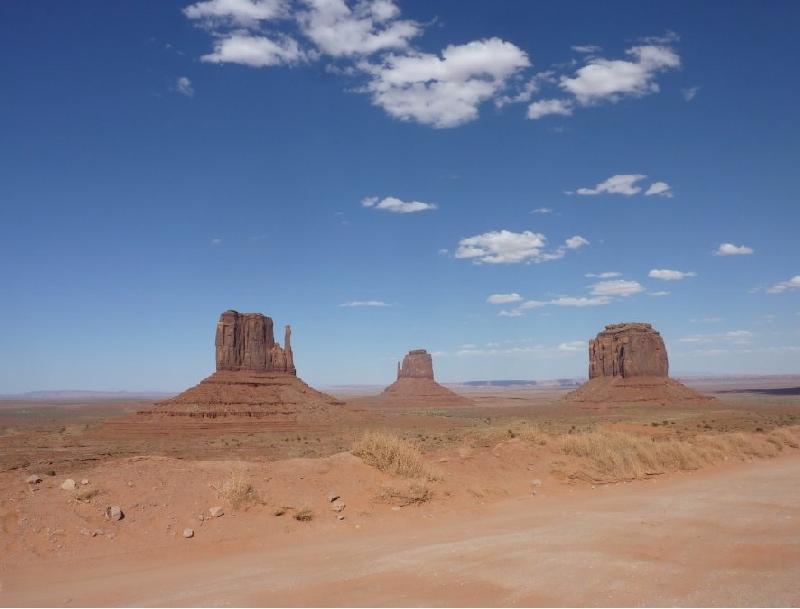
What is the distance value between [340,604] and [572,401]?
105 meters

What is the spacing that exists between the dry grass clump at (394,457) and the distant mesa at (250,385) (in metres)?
55.2

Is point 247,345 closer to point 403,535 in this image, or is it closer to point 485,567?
point 403,535

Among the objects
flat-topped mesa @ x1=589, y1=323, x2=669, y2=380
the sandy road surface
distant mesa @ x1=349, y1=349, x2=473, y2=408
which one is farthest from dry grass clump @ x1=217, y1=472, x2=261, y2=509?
distant mesa @ x1=349, y1=349, x2=473, y2=408

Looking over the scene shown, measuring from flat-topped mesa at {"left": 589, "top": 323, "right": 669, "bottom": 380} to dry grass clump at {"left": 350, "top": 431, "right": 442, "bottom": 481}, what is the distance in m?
98.4

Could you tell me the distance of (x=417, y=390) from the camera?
143 m

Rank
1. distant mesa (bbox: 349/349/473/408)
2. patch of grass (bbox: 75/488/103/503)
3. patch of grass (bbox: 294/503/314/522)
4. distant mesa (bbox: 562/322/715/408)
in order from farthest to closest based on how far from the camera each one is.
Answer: distant mesa (bbox: 349/349/473/408), distant mesa (bbox: 562/322/715/408), patch of grass (bbox: 294/503/314/522), patch of grass (bbox: 75/488/103/503)

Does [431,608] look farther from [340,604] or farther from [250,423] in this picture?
[250,423]

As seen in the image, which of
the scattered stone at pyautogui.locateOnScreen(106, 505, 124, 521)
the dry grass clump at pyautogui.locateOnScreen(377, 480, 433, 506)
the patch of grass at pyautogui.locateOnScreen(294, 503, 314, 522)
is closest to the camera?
the scattered stone at pyautogui.locateOnScreen(106, 505, 124, 521)

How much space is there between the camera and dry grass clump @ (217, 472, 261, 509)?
1155 cm

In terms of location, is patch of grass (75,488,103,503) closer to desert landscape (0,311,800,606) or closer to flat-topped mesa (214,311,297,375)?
desert landscape (0,311,800,606)

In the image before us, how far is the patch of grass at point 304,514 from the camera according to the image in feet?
37.7

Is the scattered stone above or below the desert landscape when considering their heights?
above

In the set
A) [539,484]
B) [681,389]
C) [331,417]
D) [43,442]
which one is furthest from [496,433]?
[681,389]

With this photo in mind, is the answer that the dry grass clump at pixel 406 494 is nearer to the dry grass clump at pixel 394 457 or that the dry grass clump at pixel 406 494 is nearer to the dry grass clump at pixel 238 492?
the dry grass clump at pixel 394 457
